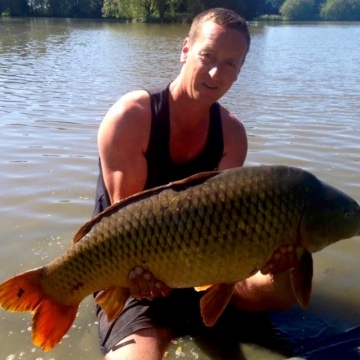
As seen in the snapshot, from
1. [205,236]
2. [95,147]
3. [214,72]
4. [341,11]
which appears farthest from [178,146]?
[341,11]

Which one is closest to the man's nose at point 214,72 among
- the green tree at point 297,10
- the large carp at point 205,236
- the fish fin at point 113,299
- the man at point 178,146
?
the man at point 178,146

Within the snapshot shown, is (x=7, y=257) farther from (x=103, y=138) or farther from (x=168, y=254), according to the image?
(x=168, y=254)

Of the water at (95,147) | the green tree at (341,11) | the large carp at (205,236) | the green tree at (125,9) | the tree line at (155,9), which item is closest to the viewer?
the large carp at (205,236)

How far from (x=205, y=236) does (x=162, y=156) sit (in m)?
0.76

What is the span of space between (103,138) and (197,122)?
1.57ft

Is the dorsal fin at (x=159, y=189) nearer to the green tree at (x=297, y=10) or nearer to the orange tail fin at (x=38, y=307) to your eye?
the orange tail fin at (x=38, y=307)

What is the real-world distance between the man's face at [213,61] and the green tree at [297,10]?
245ft

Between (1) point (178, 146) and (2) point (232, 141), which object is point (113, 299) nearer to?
(1) point (178, 146)

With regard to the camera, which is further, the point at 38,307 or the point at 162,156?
the point at 162,156

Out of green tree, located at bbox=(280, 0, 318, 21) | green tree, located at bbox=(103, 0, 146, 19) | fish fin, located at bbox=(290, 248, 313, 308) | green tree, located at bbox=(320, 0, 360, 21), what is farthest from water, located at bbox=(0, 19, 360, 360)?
green tree, located at bbox=(320, 0, 360, 21)

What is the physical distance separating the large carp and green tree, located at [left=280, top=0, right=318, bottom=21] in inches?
2976

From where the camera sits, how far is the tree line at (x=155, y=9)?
46.8m

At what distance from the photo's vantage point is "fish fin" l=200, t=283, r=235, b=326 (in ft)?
7.09

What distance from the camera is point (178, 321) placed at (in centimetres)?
264
